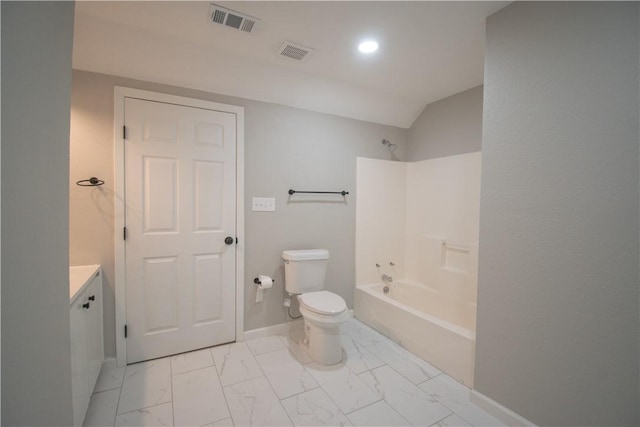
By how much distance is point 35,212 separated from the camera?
2.31 ft

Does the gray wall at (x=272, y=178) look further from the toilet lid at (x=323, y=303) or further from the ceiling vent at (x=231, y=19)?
the ceiling vent at (x=231, y=19)

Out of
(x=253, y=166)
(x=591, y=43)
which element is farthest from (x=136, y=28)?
(x=591, y=43)

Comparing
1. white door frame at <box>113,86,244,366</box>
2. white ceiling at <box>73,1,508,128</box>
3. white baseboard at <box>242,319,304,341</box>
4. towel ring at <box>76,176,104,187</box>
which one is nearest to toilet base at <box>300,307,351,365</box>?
white baseboard at <box>242,319,304,341</box>

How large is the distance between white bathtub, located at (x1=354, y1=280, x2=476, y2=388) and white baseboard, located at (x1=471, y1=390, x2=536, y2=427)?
151mm

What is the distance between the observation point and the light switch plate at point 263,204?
2.35 m

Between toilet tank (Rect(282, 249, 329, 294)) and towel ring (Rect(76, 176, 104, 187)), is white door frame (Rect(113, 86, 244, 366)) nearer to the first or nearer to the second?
towel ring (Rect(76, 176, 104, 187))

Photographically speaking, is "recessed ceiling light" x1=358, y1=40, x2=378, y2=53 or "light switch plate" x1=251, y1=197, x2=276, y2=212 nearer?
"recessed ceiling light" x1=358, y1=40, x2=378, y2=53

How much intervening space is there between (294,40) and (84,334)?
217 centimetres

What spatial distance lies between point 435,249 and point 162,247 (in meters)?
2.55

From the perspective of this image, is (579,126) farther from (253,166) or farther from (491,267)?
(253,166)

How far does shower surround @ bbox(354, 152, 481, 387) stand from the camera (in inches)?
90.2

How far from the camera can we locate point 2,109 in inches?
25.0

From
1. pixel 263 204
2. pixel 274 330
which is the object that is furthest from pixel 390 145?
pixel 274 330

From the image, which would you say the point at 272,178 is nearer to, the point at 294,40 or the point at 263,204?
the point at 263,204
